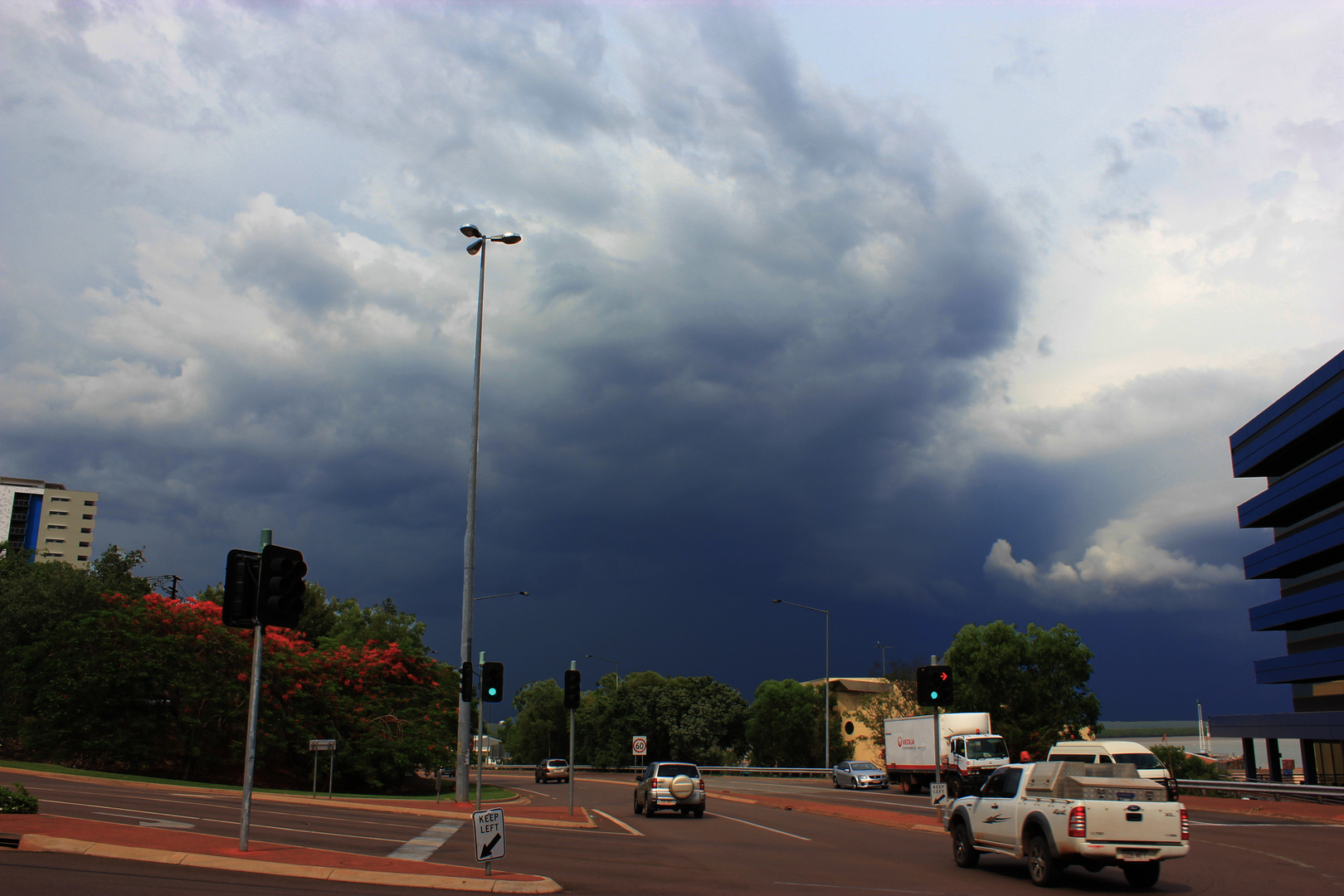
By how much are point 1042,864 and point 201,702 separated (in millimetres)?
34601

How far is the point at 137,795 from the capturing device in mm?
25656

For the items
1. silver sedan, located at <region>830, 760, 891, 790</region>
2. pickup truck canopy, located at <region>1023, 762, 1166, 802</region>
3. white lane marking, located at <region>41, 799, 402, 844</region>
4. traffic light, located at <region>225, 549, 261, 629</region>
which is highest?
traffic light, located at <region>225, 549, 261, 629</region>

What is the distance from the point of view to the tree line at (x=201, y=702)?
36094 mm

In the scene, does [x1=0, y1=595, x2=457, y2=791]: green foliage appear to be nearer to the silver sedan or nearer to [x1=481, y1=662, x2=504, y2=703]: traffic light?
[x1=481, y1=662, x2=504, y2=703]: traffic light

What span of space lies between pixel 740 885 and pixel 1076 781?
484 centimetres

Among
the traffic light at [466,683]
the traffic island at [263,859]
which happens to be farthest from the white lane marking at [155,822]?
the traffic light at [466,683]

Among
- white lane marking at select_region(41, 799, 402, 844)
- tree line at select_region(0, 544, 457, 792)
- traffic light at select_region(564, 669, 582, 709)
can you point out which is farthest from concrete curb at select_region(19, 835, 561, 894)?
tree line at select_region(0, 544, 457, 792)

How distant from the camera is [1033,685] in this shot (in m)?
54.8

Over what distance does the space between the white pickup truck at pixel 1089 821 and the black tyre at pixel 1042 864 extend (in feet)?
0.04

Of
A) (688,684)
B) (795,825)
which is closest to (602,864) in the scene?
(795,825)

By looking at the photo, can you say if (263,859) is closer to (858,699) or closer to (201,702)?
(201,702)

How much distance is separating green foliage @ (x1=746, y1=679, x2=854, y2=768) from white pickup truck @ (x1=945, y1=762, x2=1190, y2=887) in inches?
2907

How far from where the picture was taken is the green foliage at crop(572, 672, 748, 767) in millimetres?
85625

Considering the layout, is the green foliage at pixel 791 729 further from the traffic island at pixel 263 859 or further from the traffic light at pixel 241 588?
the traffic light at pixel 241 588
